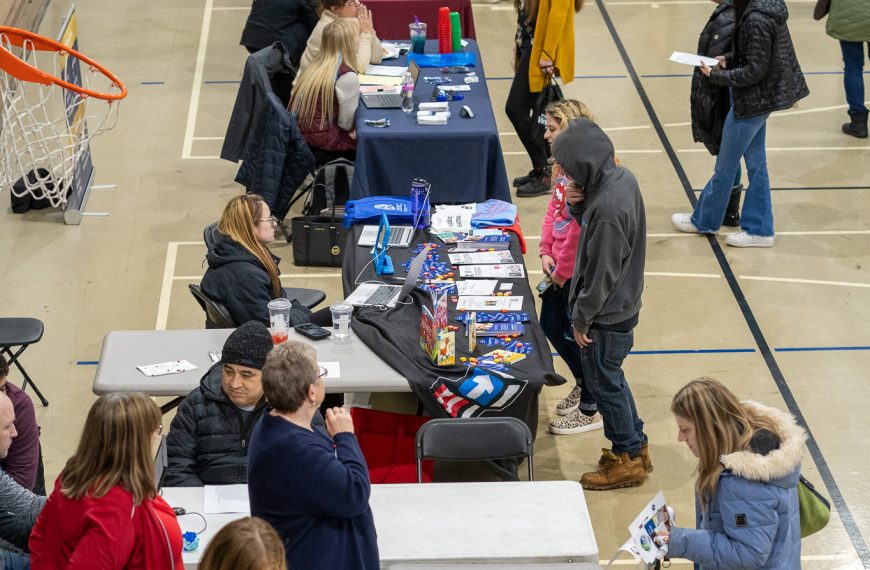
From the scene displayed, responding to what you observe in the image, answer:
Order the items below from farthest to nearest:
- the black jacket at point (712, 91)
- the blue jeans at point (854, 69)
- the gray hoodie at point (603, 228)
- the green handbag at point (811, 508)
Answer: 1. the blue jeans at point (854, 69)
2. the black jacket at point (712, 91)
3. the gray hoodie at point (603, 228)
4. the green handbag at point (811, 508)

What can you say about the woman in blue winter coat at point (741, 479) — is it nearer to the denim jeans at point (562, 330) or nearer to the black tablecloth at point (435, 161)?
the denim jeans at point (562, 330)

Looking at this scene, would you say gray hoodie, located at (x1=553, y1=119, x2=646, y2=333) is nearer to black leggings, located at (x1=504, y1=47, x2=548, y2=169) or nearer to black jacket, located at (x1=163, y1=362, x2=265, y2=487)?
black jacket, located at (x1=163, y1=362, x2=265, y2=487)

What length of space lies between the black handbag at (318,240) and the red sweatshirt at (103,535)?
401cm

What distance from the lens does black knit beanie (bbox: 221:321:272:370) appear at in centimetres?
448

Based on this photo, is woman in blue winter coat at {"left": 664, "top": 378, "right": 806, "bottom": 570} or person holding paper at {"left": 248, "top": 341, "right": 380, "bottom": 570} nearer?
person holding paper at {"left": 248, "top": 341, "right": 380, "bottom": 570}

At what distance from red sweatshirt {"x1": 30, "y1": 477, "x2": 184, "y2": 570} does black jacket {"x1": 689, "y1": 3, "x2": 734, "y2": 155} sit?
5.13 metres

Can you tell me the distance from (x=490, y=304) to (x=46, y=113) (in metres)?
3.61

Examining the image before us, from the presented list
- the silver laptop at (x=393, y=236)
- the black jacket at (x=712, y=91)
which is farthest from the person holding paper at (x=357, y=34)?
the black jacket at (x=712, y=91)

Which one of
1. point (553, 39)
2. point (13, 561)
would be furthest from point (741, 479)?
point (553, 39)

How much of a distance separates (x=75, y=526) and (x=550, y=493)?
1.76m

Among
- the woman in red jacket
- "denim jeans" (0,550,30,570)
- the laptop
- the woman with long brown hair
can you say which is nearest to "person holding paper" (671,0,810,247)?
the woman with long brown hair

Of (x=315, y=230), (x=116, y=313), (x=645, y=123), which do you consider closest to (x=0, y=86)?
(x=116, y=313)

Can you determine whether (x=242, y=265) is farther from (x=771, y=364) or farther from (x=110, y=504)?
(x=771, y=364)

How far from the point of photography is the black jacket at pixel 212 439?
461 centimetres
